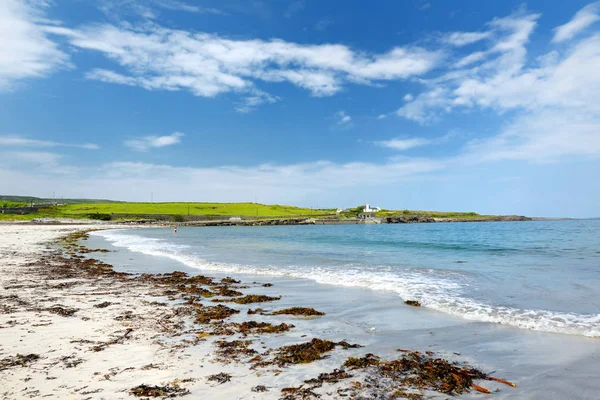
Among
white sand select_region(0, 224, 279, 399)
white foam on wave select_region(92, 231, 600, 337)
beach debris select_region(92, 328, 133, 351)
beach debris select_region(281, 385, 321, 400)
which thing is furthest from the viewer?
white foam on wave select_region(92, 231, 600, 337)

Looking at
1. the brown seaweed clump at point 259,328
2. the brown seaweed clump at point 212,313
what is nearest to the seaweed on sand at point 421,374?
the brown seaweed clump at point 259,328

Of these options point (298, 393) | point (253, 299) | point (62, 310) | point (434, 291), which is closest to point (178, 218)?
point (253, 299)

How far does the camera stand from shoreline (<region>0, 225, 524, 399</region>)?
4801 mm

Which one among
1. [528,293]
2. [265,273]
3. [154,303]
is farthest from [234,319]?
[528,293]

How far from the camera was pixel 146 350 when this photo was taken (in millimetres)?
6156

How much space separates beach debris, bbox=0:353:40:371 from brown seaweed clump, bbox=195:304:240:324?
123 inches

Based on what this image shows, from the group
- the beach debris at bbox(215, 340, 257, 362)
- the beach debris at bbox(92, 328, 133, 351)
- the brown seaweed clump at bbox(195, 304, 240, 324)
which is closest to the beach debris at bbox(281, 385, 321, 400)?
the beach debris at bbox(215, 340, 257, 362)

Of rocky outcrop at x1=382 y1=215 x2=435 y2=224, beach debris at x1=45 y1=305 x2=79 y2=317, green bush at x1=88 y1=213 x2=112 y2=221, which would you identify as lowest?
green bush at x1=88 y1=213 x2=112 y2=221

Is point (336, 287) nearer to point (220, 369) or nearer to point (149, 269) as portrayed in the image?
point (220, 369)

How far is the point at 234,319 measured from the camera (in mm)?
8516

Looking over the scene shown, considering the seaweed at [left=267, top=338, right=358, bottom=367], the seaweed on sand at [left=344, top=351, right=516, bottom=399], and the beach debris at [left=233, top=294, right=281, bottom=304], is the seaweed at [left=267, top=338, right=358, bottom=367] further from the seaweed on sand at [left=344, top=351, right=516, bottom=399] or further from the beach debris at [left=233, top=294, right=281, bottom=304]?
the beach debris at [left=233, top=294, right=281, bottom=304]

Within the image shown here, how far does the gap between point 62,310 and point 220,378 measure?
602cm

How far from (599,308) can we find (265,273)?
12049 millimetres

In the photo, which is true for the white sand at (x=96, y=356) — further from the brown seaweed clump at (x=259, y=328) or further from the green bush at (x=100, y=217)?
the green bush at (x=100, y=217)
